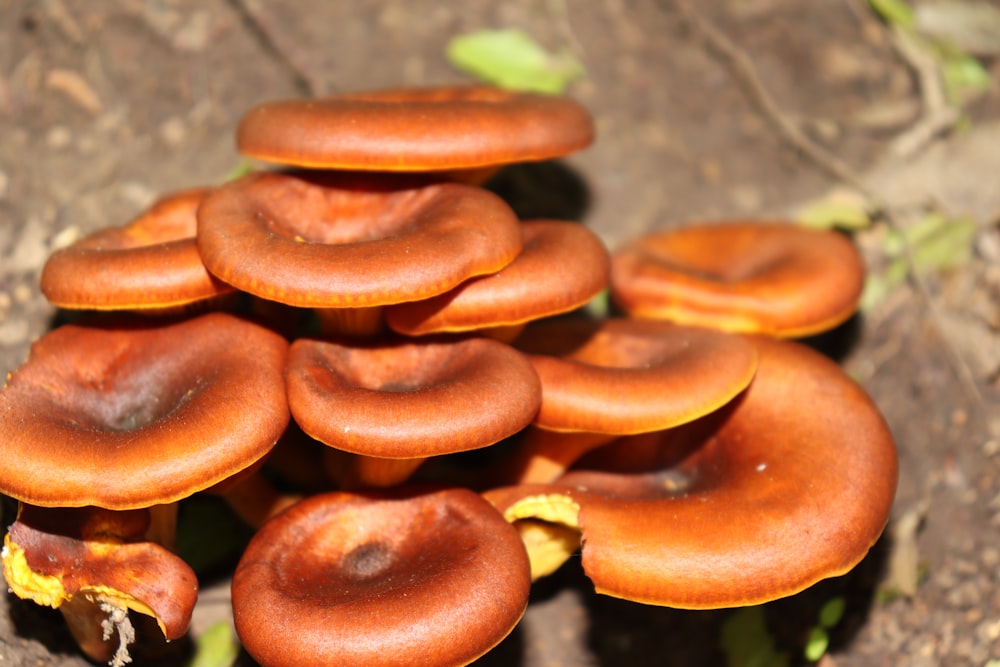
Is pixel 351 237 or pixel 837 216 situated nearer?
pixel 351 237

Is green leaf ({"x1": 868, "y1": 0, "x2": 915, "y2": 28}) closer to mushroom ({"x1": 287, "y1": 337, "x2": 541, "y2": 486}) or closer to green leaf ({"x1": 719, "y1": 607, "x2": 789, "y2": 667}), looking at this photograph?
green leaf ({"x1": 719, "y1": 607, "x2": 789, "y2": 667})

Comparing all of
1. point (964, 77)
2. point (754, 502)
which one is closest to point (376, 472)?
point (754, 502)

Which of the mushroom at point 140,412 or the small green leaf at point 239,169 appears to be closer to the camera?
the mushroom at point 140,412

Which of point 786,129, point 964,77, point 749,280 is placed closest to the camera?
point 749,280

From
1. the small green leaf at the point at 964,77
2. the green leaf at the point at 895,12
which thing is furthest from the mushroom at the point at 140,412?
the green leaf at the point at 895,12

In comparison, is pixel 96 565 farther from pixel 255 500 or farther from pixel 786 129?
pixel 786 129

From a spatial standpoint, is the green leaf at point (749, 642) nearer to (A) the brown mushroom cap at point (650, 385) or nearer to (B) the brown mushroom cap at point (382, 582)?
(A) the brown mushroom cap at point (650, 385)

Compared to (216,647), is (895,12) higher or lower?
higher
